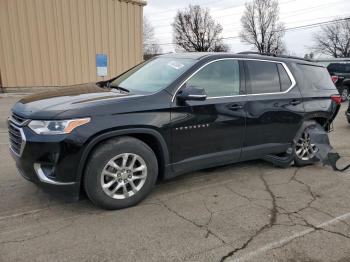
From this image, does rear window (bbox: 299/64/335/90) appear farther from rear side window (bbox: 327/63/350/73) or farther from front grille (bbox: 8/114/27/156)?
rear side window (bbox: 327/63/350/73)

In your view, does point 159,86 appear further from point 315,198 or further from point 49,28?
point 49,28

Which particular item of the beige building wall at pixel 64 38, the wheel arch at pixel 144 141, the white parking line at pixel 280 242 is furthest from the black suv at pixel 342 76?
the wheel arch at pixel 144 141

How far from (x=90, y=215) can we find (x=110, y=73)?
1609 cm

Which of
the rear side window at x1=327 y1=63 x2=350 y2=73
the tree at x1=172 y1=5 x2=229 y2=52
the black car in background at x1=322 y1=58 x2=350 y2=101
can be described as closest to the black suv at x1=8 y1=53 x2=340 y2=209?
the black car in background at x1=322 y1=58 x2=350 y2=101

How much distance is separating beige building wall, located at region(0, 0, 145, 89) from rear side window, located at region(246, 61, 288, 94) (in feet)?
45.3

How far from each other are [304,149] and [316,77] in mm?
1168

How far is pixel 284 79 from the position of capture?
4949 mm

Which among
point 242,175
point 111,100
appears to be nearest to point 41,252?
point 111,100

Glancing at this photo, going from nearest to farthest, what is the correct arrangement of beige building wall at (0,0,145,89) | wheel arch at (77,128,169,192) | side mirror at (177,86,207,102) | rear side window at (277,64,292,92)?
wheel arch at (77,128,169,192) → side mirror at (177,86,207,102) → rear side window at (277,64,292,92) → beige building wall at (0,0,145,89)

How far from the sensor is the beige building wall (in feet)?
50.4

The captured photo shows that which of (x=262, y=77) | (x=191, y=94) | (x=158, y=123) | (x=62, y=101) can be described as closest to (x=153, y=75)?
(x=191, y=94)

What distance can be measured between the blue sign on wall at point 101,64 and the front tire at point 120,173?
567 inches

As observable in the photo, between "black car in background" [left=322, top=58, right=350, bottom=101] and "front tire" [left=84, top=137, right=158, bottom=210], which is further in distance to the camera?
"black car in background" [left=322, top=58, right=350, bottom=101]

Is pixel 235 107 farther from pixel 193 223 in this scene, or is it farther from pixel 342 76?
pixel 342 76
